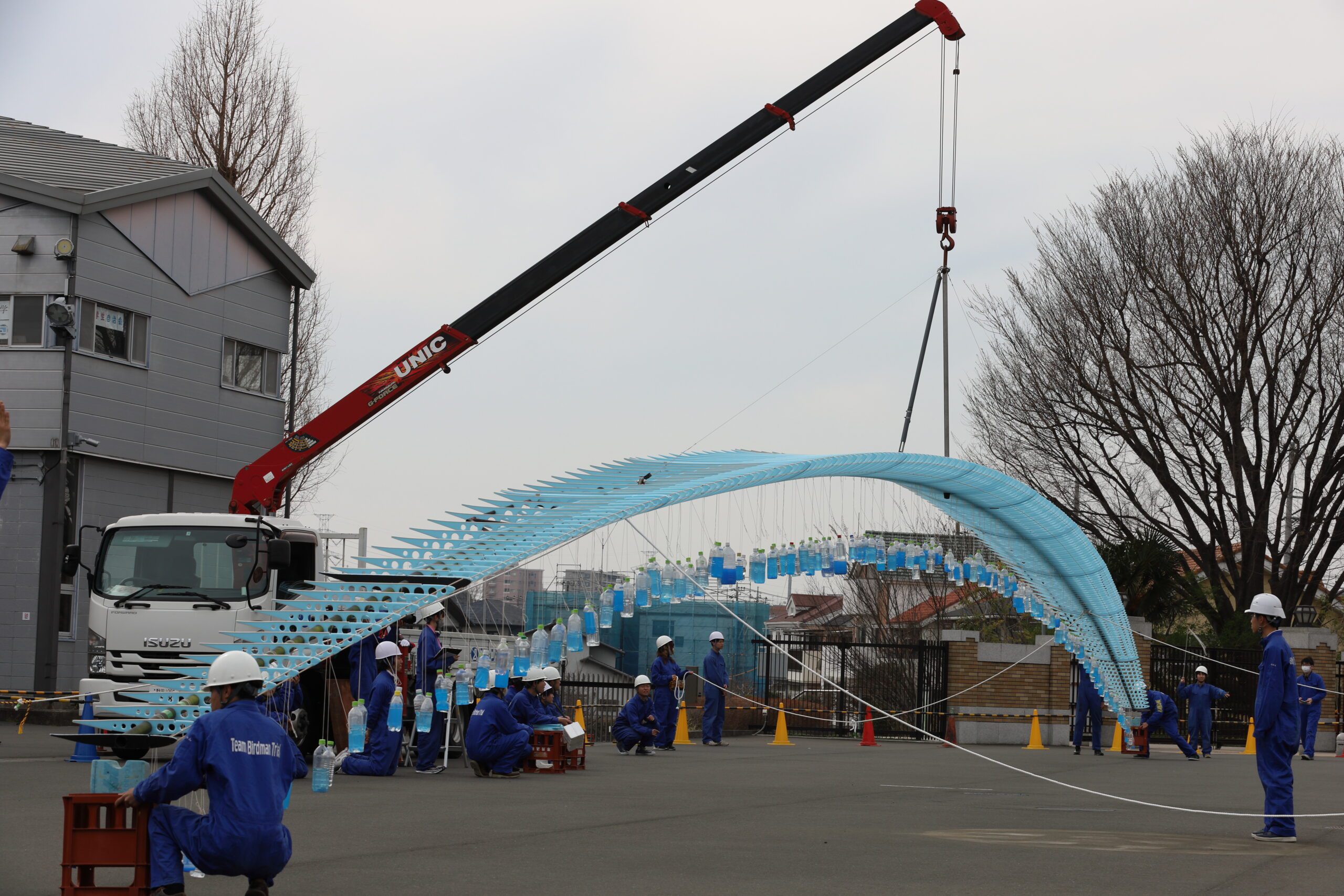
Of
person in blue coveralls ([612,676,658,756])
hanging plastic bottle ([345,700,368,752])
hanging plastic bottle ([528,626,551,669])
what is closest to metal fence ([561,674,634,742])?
person in blue coveralls ([612,676,658,756])

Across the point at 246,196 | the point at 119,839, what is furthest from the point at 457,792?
the point at 246,196

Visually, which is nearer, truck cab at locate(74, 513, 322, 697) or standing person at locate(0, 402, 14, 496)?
standing person at locate(0, 402, 14, 496)

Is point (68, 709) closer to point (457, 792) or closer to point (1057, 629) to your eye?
point (457, 792)

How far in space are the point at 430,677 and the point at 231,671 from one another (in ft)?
34.5

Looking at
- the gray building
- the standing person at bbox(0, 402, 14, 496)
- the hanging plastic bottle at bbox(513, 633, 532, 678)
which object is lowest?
the hanging plastic bottle at bbox(513, 633, 532, 678)

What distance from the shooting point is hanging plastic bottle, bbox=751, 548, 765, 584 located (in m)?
20.0

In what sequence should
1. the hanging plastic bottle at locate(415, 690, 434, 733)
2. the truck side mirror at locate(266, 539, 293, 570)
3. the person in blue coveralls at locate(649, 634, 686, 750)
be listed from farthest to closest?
1. the person in blue coveralls at locate(649, 634, 686, 750)
2. the hanging plastic bottle at locate(415, 690, 434, 733)
3. the truck side mirror at locate(266, 539, 293, 570)

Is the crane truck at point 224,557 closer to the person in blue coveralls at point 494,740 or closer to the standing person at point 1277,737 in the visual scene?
the person in blue coveralls at point 494,740

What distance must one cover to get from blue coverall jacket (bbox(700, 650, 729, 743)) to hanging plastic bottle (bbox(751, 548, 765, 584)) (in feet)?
20.0

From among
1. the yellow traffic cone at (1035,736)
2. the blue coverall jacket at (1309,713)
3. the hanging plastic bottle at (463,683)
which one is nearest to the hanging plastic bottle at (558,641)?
the hanging plastic bottle at (463,683)

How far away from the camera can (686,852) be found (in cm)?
1078

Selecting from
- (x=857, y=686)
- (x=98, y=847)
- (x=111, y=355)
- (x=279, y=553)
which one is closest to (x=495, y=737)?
(x=279, y=553)

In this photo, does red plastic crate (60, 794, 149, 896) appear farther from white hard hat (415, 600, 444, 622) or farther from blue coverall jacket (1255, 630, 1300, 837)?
white hard hat (415, 600, 444, 622)

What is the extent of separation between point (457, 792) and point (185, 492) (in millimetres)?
17145
